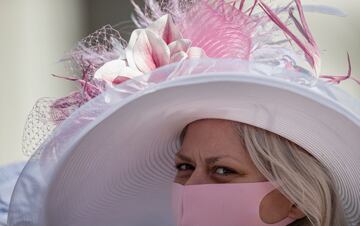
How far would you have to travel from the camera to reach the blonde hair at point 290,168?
51.2 inches

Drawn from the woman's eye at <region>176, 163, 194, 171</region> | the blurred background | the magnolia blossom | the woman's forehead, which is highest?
the magnolia blossom

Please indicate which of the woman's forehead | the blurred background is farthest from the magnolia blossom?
the blurred background

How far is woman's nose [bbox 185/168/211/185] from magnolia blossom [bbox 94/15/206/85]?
0.21m

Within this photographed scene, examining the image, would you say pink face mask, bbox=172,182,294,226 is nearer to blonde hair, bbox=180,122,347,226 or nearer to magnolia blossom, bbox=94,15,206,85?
blonde hair, bbox=180,122,347,226

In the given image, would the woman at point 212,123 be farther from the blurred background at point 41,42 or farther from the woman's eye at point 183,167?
the blurred background at point 41,42

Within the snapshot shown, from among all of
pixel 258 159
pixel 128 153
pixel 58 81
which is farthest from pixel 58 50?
pixel 258 159

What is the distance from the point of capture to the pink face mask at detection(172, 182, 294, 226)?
4.28 ft

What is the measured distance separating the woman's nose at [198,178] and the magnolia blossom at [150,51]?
212mm

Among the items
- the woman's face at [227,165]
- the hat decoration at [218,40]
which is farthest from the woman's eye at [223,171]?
the hat decoration at [218,40]

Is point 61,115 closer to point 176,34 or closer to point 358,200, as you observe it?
point 176,34

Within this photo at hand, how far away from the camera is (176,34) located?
131 cm

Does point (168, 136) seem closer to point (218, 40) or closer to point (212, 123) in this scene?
point (212, 123)

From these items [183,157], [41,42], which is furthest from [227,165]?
[41,42]

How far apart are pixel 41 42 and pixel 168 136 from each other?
47.9 inches
